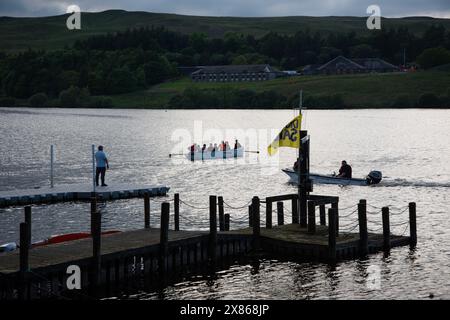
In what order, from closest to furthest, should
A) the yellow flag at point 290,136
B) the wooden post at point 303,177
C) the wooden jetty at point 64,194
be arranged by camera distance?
the wooden post at point 303,177 < the yellow flag at point 290,136 < the wooden jetty at point 64,194

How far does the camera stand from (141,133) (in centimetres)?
15600

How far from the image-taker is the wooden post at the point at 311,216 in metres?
39.7

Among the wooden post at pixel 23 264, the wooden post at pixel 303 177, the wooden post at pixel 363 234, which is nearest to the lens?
the wooden post at pixel 23 264

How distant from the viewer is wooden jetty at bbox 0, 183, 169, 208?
54.5 meters

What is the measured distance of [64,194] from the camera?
5588 centimetres

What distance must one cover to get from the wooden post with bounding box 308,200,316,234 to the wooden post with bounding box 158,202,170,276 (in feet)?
24.1

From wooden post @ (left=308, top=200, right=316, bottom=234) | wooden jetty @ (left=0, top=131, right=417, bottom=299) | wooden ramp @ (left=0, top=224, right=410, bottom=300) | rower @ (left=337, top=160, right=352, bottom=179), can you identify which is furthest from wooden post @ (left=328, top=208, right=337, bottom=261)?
rower @ (left=337, top=160, right=352, bottom=179)

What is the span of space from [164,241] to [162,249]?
36 centimetres

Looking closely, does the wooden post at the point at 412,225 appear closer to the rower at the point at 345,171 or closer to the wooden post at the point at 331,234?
the wooden post at the point at 331,234

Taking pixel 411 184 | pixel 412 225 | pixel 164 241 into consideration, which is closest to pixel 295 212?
pixel 412 225

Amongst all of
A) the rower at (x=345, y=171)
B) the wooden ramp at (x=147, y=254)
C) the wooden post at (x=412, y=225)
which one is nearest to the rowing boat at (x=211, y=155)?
the rower at (x=345, y=171)

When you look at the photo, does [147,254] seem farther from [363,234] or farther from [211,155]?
[211,155]

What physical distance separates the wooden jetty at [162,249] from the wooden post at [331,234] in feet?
0.14

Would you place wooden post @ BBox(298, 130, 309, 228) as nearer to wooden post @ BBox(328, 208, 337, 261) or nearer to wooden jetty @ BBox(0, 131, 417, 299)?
wooden jetty @ BBox(0, 131, 417, 299)
